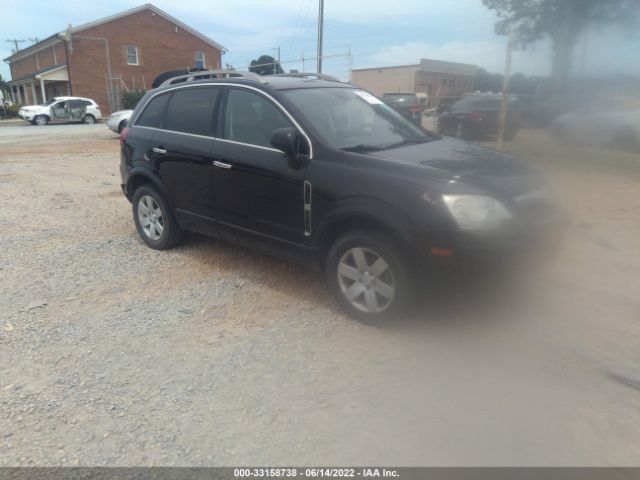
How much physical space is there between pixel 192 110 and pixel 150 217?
1349 mm

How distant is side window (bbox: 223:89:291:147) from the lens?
4195 millimetres

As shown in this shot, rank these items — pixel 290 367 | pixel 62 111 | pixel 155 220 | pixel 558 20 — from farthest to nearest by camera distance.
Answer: pixel 62 111 → pixel 558 20 → pixel 155 220 → pixel 290 367

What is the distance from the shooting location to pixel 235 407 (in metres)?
2.82

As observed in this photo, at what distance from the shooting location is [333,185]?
370 centimetres

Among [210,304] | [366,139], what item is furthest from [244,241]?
[366,139]

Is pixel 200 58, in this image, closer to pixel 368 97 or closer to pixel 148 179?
pixel 148 179

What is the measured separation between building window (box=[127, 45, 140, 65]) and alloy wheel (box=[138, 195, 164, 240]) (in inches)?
1466

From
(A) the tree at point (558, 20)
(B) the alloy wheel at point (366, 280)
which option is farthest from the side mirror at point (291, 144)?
(A) the tree at point (558, 20)

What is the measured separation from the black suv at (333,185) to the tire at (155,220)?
0.02 metres

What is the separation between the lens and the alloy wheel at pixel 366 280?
353cm

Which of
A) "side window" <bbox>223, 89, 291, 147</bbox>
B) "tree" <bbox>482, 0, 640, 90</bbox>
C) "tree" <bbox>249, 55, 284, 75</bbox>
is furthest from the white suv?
"side window" <bbox>223, 89, 291, 147</bbox>

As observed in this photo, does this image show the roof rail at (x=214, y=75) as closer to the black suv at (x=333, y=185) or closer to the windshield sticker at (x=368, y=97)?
the black suv at (x=333, y=185)

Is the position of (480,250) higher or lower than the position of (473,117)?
lower

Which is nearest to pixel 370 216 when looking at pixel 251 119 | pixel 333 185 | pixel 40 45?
pixel 333 185
